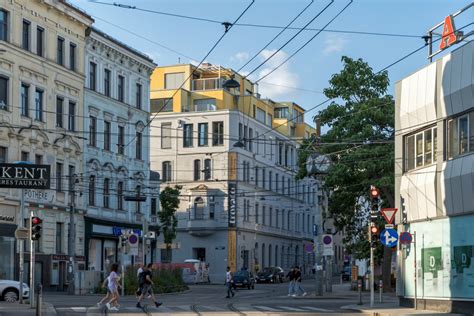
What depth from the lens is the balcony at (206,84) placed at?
86762mm

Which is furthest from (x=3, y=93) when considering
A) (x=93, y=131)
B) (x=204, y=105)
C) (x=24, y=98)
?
(x=204, y=105)

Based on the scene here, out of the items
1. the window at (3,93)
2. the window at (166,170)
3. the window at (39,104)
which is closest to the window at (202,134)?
the window at (166,170)

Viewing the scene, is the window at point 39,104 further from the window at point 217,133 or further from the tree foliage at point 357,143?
the window at point 217,133

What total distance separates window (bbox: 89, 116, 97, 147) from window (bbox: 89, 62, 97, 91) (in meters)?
2.06

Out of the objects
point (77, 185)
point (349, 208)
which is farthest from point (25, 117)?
point (349, 208)

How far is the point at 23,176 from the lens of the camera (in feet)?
104

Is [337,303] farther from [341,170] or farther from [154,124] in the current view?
[154,124]

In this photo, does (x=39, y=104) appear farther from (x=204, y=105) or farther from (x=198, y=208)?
(x=204, y=105)

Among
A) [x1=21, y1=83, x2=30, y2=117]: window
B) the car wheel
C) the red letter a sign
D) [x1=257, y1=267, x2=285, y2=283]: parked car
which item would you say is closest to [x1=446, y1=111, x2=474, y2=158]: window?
the red letter a sign

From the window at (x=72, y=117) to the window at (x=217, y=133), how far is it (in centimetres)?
3059

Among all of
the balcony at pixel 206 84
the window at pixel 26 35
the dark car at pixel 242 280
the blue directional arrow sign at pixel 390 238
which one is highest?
the balcony at pixel 206 84

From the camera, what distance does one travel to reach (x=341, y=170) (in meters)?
45.7

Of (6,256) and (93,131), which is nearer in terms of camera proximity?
(6,256)

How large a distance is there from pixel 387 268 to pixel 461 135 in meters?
20.3
